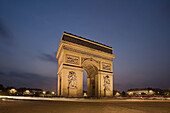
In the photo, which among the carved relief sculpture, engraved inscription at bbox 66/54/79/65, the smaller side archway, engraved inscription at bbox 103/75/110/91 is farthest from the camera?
engraved inscription at bbox 103/75/110/91

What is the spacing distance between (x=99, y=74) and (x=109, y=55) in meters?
5.10

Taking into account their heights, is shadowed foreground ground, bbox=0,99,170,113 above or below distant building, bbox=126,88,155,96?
above

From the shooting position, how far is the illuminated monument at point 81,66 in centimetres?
2085

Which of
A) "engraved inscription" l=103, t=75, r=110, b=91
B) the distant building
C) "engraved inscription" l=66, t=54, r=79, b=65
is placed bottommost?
the distant building

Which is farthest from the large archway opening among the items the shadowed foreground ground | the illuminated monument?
the shadowed foreground ground

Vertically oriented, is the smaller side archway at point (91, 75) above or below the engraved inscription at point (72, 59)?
below

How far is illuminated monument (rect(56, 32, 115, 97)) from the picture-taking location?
2085cm

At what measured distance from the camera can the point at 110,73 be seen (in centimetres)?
2691

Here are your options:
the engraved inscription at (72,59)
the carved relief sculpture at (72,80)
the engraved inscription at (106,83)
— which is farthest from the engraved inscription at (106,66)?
the carved relief sculpture at (72,80)

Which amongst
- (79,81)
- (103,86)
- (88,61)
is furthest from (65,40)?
(103,86)

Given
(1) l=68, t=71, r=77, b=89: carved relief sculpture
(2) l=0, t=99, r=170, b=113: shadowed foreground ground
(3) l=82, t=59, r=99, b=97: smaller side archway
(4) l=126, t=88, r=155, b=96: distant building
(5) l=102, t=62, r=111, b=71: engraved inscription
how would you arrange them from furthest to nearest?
(4) l=126, t=88, r=155, b=96: distant building
(5) l=102, t=62, r=111, b=71: engraved inscription
(3) l=82, t=59, r=99, b=97: smaller side archway
(1) l=68, t=71, r=77, b=89: carved relief sculpture
(2) l=0, t=99, r=170, b=113: shadowed foreground ground

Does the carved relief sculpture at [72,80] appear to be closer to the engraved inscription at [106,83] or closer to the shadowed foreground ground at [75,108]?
the engraved inscription at [106,83]

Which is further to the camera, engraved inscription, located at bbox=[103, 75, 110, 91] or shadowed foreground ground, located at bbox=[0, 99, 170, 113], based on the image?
engraved inscription, located at bbox=[103, 75, 110, 91]

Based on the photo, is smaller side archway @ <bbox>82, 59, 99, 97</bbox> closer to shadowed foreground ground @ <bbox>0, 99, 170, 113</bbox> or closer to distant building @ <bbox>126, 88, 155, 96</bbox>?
shadowed foreground ground @ <bbox>0, 99, 170, 113</bbox>
